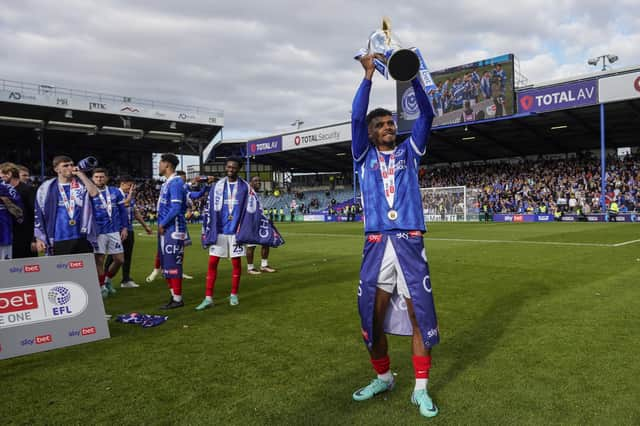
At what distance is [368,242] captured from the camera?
10.7 feet

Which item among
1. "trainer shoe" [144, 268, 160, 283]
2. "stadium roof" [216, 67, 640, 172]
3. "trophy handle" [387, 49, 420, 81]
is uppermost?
"stadium roof" [216, 67, 640, 172]

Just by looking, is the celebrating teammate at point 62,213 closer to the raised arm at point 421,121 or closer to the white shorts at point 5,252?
the white shorts at point 5,252

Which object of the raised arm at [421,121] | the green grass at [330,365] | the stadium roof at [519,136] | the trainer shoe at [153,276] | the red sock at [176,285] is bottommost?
the green grass at [330,365]

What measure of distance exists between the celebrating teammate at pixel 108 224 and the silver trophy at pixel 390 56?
573 centimetres

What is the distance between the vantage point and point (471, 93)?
31422 millimetres

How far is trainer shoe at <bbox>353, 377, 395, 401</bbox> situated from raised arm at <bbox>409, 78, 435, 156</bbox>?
172 centimetres

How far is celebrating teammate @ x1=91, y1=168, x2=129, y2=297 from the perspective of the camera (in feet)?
24.4

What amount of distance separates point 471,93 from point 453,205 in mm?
8502

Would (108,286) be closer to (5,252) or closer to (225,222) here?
(5,252)

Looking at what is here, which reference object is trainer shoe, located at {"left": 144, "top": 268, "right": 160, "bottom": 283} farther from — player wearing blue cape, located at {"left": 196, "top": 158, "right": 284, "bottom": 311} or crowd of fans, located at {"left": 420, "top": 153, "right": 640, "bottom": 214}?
crowd of fans, located at {"left": 420, "top": 153, "right": 640, "bottom": 214}

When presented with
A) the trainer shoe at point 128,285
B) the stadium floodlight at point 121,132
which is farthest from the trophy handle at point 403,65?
the stadium floodlight at point 121,132

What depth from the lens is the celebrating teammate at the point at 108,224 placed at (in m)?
7.44

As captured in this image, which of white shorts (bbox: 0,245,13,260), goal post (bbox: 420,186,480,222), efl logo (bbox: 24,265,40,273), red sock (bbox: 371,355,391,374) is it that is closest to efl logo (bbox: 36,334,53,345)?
efl logo (bbox: 24,265,40,273)

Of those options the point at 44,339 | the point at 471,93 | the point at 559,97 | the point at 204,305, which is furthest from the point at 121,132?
the point at 44,339
